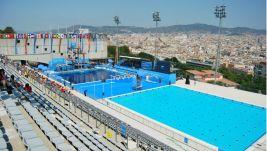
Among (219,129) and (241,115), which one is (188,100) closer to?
(241,115)

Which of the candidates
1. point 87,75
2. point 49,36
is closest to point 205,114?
point 87,75

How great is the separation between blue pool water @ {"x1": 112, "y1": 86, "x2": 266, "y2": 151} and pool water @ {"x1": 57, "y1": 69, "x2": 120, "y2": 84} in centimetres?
789

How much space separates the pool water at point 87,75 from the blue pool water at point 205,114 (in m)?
7.89

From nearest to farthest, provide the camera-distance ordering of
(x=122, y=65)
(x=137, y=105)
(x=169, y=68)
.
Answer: (x=137, y=105) < (x=169, y=68) < (x=122, y=65)

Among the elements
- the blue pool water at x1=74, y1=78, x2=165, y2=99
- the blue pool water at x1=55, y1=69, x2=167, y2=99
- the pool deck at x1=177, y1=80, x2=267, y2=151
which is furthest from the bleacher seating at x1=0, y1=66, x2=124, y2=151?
the pool deck at x1=177, y1=80, x2=267, y2=151

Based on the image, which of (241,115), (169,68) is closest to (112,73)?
(169,68)

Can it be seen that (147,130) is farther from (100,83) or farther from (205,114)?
(100,83)

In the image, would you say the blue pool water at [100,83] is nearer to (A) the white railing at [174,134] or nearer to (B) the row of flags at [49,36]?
(A) the white railing at [174,134]

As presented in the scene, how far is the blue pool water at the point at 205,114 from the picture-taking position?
508 inches

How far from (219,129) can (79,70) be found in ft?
68.9

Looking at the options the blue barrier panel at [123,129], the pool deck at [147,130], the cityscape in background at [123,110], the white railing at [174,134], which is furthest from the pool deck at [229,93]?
the blue barrier panel at [123,129]

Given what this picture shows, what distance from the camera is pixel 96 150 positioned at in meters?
7.15

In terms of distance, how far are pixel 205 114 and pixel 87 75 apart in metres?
16.6

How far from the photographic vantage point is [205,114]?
1627cm
